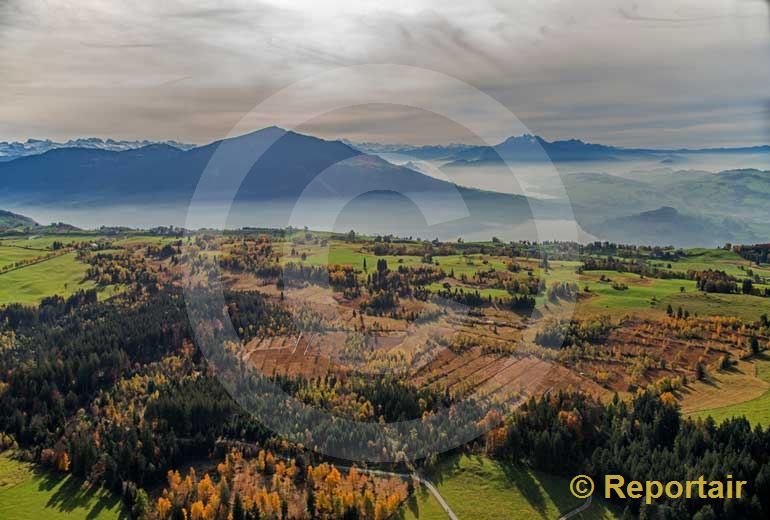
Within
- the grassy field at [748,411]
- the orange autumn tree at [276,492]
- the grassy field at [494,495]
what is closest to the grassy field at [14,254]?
the orange autumn tree at [276,492]

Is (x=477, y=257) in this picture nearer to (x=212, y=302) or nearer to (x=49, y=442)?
(x=212, y=302)

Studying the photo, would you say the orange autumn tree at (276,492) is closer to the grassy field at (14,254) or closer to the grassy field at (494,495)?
the grassy field at (494,495)

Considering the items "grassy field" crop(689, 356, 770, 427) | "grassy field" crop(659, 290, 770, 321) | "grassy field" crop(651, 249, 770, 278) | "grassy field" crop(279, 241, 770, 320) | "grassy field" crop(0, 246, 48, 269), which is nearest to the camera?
"grassy field" crop(689, 356, 770, 427)

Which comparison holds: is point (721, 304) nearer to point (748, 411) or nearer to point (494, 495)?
point (748, 411)

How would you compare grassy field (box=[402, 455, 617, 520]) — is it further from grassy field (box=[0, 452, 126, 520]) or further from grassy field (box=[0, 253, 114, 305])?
grassy field (box=[0, 253, 114, 305])

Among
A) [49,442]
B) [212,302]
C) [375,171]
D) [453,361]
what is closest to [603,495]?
[453,361]

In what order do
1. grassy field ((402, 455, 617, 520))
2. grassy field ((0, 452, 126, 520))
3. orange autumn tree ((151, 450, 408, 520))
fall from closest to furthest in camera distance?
orange autumn tree ((151, 450, 408, 520))
grassy field ((402, 455, 617, 520))
grassy field ((0, 452, 126, 520))

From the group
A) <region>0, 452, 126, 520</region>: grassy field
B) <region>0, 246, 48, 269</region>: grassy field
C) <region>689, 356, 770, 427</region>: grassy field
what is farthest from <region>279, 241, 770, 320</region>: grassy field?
<region>0, 452, 126, 520</region>: grassy field
